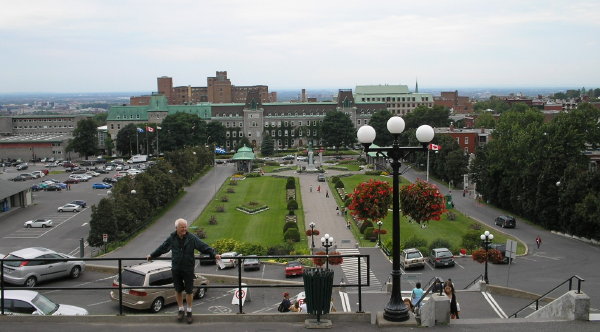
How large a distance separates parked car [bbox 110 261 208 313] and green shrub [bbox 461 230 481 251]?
25452 mm

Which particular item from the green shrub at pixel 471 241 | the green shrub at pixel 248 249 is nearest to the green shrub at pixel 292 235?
the green shrub at pixel 248 249

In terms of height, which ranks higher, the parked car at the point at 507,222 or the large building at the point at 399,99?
the large building at the point at 399,99

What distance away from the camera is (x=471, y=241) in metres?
37.5

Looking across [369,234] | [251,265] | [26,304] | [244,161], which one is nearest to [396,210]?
[26,304]

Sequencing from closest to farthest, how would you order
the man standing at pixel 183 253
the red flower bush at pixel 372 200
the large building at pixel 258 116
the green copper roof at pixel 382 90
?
the man standing at pixel 183 253 < the red flower bush at pixel 372 200 < the large building at pixel 258 116 < the green copper roof at pixel 382 90

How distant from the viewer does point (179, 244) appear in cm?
1064

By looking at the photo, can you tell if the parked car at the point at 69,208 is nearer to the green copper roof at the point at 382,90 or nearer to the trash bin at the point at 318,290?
the trash bin at the point at 318,290

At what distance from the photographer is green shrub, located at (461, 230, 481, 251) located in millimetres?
36919

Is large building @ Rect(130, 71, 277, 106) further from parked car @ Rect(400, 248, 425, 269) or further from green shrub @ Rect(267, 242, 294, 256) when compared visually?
parked car @ Rect(400, 248, 425, 269)

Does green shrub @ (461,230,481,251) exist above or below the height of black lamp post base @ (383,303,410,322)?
below

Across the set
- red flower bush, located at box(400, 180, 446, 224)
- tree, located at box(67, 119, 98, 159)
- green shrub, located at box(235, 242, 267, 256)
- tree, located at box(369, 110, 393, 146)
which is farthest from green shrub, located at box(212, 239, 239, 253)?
tree, located at box(67, 119, 98, 159)

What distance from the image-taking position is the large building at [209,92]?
183m

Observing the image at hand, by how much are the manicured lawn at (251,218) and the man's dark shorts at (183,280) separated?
97.3 feet

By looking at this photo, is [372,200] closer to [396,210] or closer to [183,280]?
[396,210]
